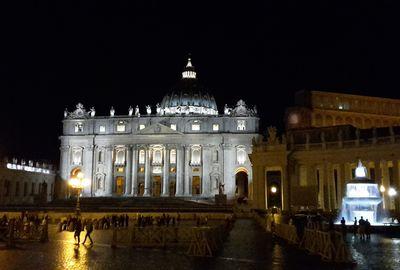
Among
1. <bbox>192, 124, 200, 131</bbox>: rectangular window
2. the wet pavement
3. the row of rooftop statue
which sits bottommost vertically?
the wet pavement

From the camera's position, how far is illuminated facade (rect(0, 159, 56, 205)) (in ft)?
274

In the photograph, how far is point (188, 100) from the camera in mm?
120625

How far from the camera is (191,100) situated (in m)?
121

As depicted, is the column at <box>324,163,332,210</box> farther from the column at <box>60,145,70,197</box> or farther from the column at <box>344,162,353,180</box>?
the column at <box>60,145,70,197</box>

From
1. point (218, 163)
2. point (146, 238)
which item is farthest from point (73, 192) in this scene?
point (146, 238)

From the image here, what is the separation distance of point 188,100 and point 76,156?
31.6 meters

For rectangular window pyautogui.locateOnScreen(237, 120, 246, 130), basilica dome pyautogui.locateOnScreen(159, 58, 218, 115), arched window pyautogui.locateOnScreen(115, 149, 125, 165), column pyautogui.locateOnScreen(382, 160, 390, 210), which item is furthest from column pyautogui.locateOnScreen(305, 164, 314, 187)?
→ basilica dome pyautogui.locateOnScreen(159, 58, 218, 115)

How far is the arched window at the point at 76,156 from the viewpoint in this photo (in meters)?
105

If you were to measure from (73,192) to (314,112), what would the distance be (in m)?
51.8

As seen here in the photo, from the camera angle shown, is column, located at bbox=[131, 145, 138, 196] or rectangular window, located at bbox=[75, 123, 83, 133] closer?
column, located at bbox=[131, 145, 138, 196]

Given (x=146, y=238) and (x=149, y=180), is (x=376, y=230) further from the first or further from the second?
(x=149, y=180)

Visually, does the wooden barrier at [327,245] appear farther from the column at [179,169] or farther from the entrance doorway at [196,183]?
the entrance doorway at [196,183]

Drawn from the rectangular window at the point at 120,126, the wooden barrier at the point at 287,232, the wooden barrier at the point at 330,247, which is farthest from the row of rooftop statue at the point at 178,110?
the wooden barrier at the point at 330,247

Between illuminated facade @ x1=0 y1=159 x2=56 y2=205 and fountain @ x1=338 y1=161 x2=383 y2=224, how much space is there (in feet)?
194
